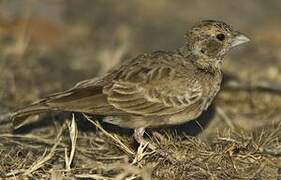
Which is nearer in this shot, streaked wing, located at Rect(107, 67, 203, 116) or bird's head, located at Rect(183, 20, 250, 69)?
streaked wing, located at Rect(107, 67, 203, 116)

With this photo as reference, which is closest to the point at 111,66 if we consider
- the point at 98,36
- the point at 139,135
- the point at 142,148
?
the point at 98,36

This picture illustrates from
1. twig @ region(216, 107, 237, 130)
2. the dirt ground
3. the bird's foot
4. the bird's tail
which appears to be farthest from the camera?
twig @ region(216, 107, 237, 130)

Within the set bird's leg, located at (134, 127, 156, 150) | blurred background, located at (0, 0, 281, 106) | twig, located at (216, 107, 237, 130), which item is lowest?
blurred background, located at (0, 0, 281, 106)

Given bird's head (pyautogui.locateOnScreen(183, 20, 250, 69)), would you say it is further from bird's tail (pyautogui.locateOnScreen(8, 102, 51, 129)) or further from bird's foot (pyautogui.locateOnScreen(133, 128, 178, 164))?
bird's tail (pyautogui.locateOnScreen(8, 102, 51, 129))

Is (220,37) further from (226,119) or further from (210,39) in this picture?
(226,119)

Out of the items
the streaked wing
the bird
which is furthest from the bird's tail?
the streaked wing

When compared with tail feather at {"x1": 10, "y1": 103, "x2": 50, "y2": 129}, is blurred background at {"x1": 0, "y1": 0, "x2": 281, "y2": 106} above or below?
below

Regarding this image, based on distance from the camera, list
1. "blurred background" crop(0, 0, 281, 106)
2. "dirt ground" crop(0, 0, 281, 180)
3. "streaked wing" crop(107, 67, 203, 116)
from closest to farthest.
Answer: "dirt ground" crop(0, 0, 281, 180)
"streaked wing" crop(107, 67, 203, 116)
"blurred background" crop(0, 0, 281, 106)
